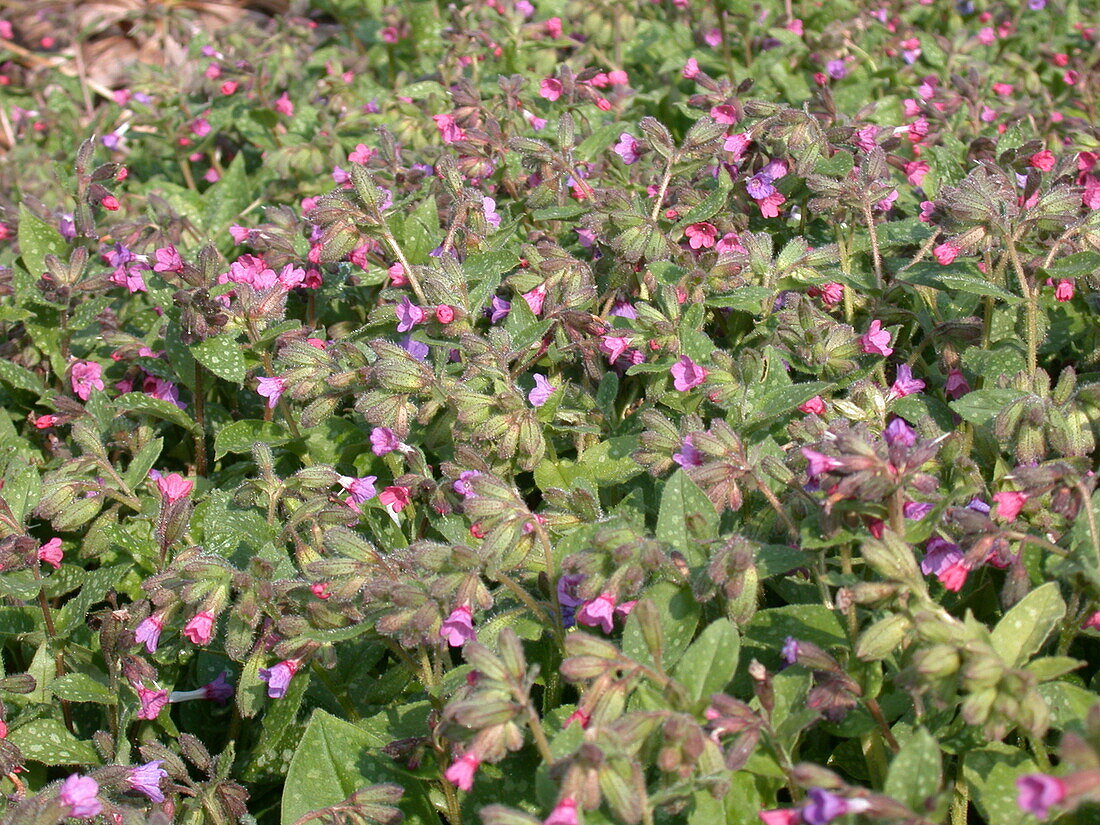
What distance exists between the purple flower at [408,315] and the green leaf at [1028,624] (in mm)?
1775

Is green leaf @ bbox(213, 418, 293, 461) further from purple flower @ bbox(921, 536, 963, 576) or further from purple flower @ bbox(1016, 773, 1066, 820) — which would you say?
purple flower @ bbox(1016, 773, 1066, 820)

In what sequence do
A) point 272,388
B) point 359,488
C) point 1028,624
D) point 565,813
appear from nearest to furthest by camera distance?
1. point 565,813
2. point 1028,624
3. point 359,488
4. point 272,388

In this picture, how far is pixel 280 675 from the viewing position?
2592 millimetres

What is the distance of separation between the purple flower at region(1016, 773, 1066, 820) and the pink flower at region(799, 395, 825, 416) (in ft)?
4.53

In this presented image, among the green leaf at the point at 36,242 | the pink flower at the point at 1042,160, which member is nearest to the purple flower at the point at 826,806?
the pink flower at the point at 1042,160

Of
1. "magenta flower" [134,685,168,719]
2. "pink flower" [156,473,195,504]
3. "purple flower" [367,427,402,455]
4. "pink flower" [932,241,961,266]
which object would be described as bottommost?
"magenta flower" [134,685,168,719]

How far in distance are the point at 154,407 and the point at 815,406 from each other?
2.02 meters

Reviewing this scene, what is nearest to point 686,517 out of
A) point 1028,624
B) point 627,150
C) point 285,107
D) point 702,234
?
point 1028,624

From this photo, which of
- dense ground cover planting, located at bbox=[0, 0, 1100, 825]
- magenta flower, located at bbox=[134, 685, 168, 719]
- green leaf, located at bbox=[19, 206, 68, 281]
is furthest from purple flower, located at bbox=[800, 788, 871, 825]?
green leaf, located at bbox=[19, 206, 68, 281]

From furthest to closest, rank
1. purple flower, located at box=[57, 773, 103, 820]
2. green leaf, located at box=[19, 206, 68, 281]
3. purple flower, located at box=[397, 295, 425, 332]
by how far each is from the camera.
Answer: green leaf, located at box=[19, 206, 68, 281] → purple flower, located at box=[397, 295, 425, 332] → purple flower, located at box=[57, 773, 103, 820]

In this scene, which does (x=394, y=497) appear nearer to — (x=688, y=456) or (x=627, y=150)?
(x=688, y=456)

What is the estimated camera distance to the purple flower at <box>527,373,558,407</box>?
306 cm

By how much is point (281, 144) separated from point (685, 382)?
2.73m

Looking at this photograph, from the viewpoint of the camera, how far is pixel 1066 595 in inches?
99.3
